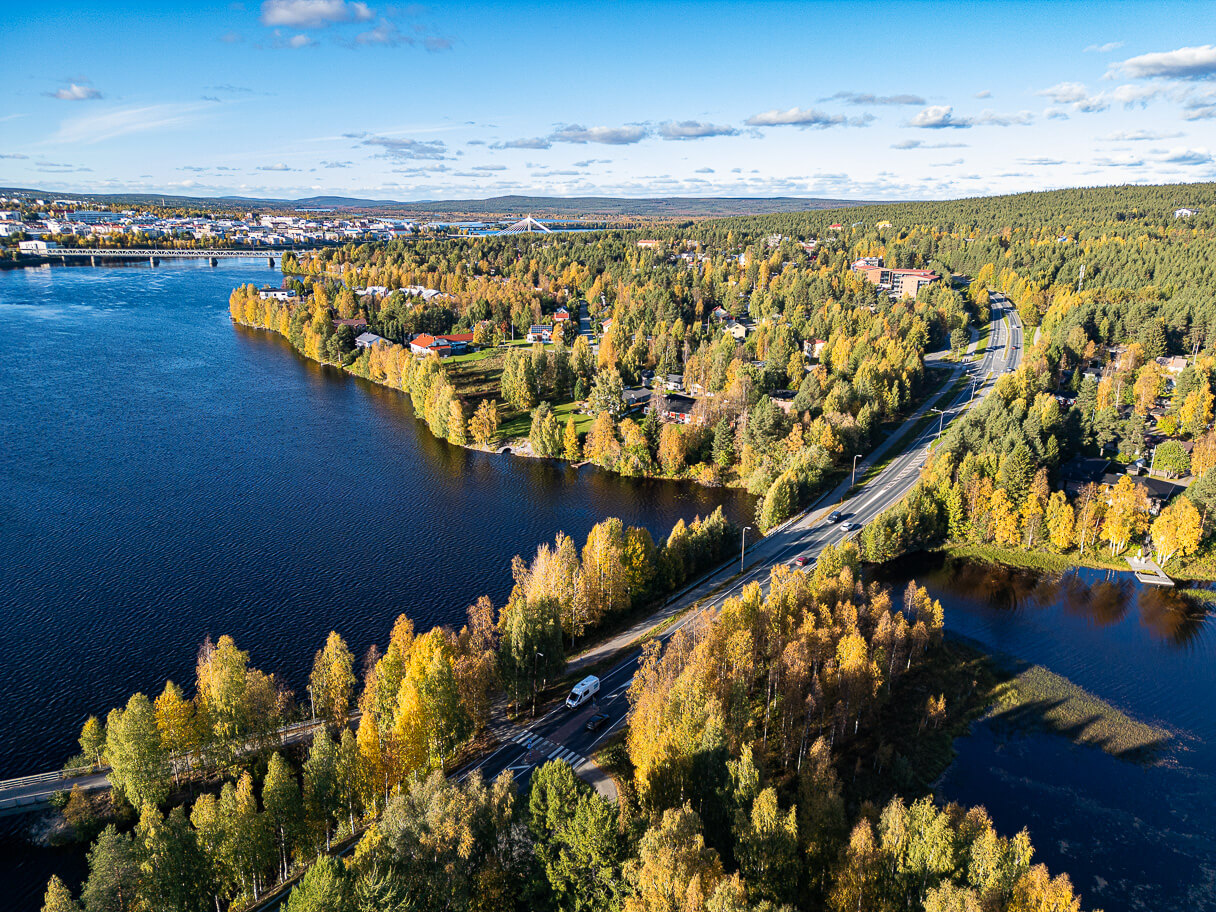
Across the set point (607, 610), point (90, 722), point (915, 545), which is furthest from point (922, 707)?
point (90, 722)

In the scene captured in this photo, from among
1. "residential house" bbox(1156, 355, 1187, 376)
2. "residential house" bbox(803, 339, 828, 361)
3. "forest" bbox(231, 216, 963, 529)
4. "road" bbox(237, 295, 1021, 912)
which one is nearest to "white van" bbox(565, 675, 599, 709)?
"road" bbox(237, 295, 1021, 912)

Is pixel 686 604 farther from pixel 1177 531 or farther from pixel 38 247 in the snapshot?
pixel 38 247

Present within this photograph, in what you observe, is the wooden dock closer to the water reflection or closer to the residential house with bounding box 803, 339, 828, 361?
the water reflection

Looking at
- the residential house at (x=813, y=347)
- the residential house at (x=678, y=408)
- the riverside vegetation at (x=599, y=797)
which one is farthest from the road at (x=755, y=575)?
the residential house at (x=813, y=347)

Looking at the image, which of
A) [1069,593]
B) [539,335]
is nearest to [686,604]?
[1069,593]

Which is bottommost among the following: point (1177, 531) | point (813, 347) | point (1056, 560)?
point (1056, 560)

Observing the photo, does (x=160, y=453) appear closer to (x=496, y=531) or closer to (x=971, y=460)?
(x=496, y=531)

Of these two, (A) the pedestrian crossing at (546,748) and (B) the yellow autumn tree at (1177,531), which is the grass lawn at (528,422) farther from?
(B) the yellow autumn tree at (1177,531)
